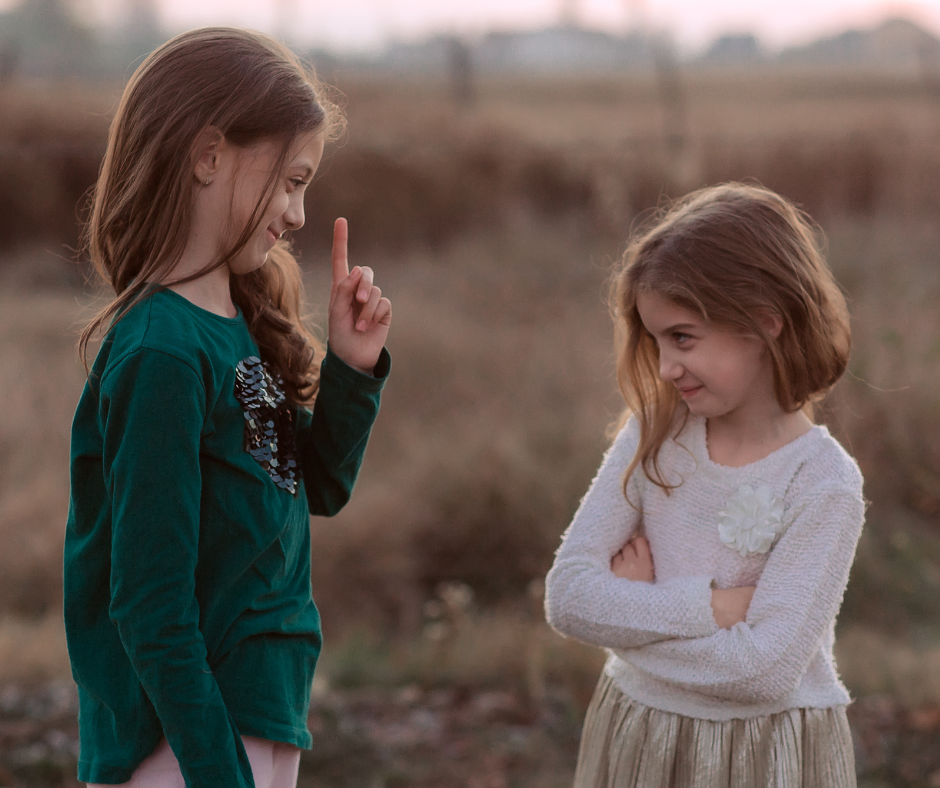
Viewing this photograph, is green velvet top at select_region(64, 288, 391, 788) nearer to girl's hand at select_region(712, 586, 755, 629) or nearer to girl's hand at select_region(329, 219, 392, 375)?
girl's hand at select_region(329, 219, 392, 375)

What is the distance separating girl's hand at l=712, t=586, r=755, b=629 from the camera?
5.21ft

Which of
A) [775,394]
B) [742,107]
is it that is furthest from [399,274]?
[742,107]

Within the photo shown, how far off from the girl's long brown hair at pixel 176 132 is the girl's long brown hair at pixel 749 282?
61 centimetres

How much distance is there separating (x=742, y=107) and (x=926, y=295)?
1034 cm

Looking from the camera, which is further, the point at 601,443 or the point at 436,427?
the point at 436,427

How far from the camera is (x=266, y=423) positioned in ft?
4.79

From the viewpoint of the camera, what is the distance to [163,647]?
4.05 feet

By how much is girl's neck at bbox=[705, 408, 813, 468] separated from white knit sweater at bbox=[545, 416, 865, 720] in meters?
0.02

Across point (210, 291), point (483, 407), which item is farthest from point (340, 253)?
point (483, 407)

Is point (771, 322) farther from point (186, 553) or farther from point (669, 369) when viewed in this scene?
point (186, 553)

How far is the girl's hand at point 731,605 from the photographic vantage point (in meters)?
1.59

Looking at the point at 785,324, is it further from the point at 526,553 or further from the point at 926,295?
the point at 926,295

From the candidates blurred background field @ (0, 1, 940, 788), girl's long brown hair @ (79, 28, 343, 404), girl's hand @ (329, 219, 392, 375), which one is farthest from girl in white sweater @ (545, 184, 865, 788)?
girl's long brown hair @ (79, 28, 343, 404)

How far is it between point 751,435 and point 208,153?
101 cm
